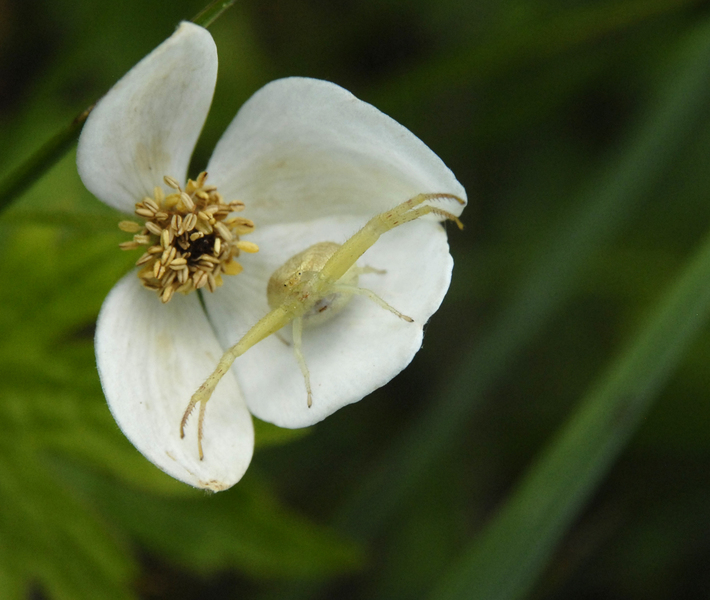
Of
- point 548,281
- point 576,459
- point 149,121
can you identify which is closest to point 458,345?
point 548,281

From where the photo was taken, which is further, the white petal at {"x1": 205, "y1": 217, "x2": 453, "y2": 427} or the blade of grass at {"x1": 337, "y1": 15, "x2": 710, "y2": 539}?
the blade of grass at {"x1": 337, "y1": 15, "x2": 710, "y2": 539}

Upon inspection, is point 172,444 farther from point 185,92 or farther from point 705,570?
point 705,570

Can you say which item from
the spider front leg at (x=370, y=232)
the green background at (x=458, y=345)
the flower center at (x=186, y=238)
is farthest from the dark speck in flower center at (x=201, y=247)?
the green background at (x=458, y=345)

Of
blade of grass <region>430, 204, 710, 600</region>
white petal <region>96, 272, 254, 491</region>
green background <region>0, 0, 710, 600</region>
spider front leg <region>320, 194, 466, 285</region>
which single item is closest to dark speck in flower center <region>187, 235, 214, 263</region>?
white petal <region>96, 272, 254, 491</region>

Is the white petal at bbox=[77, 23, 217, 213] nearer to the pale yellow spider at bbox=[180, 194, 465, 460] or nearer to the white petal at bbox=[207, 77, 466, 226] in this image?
the white petal at bbox=[207, 77, 466, 226]

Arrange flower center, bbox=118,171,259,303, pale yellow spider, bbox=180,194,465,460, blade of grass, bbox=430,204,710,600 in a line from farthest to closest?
blade of grass, bbox=430,204,710,600
flower center, bbox=118,171,259,303
pale yellow spider, bbox=180,194,465,460

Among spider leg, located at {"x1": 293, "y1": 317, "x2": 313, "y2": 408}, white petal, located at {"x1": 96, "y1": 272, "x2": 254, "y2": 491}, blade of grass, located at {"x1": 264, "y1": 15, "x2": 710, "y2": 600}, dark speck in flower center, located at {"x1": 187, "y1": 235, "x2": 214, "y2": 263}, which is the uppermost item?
blade of grass, located at {"x1": 264, "y1": 15, "x2": 710, "y2": 600}
